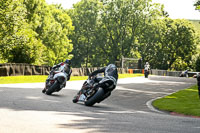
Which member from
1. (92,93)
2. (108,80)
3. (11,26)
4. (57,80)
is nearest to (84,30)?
(11,26)

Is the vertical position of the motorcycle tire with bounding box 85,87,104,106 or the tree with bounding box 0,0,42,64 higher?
the tree with bounding box 0,0,42,64

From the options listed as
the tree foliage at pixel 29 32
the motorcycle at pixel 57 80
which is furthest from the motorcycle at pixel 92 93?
the tree foliage at pixel 29 32

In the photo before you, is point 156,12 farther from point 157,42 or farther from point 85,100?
point 85,100

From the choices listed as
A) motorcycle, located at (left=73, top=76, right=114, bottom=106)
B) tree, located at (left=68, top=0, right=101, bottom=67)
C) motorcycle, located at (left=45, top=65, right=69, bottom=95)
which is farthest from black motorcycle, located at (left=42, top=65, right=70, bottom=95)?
tree, located at (left=68, top=0, right=101, bottom=67)

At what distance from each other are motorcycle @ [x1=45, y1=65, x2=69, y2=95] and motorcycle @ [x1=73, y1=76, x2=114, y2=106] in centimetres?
259

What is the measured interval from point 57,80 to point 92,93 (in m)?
3.20

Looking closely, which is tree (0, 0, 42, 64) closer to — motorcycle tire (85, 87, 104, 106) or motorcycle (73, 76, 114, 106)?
motorcycle (73, 76, 114, 106)

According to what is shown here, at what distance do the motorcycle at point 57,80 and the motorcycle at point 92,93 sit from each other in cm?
259

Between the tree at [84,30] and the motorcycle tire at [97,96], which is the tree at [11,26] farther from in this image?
the tree at [84,30]

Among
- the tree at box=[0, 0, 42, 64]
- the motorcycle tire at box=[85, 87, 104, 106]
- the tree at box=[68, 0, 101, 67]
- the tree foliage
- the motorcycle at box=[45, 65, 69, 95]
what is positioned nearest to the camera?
the motorcycle tire at box=[85, 87, 104, 106]

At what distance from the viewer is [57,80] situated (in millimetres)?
14273

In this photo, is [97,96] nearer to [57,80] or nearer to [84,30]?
[57,80]

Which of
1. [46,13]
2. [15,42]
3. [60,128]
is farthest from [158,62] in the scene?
[60,128]

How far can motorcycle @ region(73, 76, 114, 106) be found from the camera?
11.2 m
